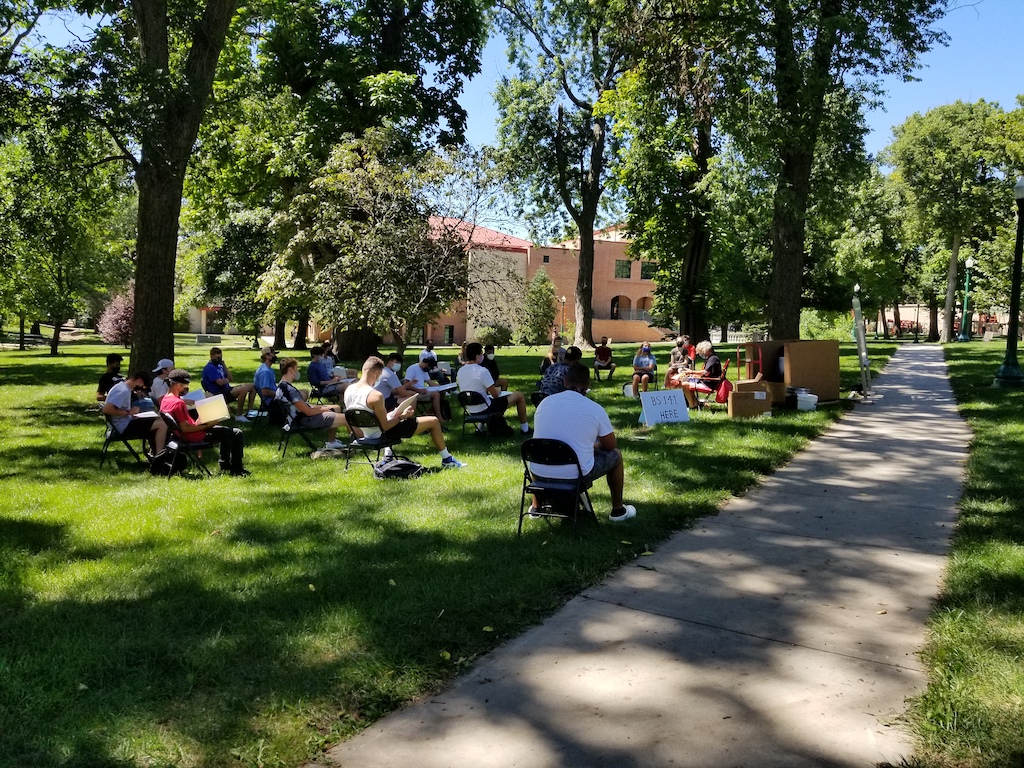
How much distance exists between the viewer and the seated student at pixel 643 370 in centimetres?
1608

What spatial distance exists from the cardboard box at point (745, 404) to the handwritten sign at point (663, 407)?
1104 millimetres

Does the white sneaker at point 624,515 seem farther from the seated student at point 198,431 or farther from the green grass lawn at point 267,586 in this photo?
the seated student at point 198,431

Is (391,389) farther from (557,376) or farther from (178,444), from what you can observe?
(178,444)

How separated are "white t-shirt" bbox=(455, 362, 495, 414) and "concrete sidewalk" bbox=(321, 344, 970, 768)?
4.62m

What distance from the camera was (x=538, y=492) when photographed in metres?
6.59

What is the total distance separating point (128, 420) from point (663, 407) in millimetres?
A: 7253

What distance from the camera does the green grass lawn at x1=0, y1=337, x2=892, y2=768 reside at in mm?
3561

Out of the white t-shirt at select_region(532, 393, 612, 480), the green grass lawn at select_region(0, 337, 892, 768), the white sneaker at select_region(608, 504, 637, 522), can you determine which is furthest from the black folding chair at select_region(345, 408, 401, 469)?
the white sneaker at select_region(608, 504, 637, 522)

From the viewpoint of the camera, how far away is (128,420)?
9406 mm

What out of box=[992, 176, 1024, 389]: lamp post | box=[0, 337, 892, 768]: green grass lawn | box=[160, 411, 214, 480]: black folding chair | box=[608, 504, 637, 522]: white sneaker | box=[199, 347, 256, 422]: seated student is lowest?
box=[0, 337, 892, 768]: green grass lawn


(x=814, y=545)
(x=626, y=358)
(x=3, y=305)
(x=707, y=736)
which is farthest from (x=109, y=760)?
(x=3, y=305)

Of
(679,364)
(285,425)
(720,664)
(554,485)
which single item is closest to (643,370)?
(679,364)

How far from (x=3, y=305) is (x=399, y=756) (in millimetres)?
40651

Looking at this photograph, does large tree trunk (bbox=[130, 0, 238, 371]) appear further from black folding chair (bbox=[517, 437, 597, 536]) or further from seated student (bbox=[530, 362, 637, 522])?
black folding chair (bbox=[517, 437, 597, 536])
